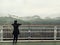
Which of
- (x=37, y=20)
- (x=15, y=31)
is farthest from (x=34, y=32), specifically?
(x=15, y=31)

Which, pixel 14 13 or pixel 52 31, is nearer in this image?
pixel 52 31

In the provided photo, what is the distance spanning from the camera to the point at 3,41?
10.2 metres

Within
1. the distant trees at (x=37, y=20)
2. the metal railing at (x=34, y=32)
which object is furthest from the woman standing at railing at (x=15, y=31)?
the distant trees at (x=37, y=20)

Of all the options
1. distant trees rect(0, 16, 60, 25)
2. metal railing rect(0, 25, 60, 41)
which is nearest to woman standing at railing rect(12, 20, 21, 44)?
metal railing rect(0, 25, 60, 41)

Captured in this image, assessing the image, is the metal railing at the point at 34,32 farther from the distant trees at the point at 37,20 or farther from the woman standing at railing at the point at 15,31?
the woman standing at railing at the point at 15,31

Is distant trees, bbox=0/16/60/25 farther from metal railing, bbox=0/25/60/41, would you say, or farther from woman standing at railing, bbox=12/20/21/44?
woman standing at railing, bbox=12/20/21/44

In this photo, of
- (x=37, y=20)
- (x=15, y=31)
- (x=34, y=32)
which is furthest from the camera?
(x=37, y=20)

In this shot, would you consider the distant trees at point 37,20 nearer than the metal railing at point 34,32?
No

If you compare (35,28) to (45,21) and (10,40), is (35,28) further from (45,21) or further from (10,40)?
(10,40)

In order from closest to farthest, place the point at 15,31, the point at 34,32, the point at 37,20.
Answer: the point at 15,31 < the point at 34,32 < the point at 37,20

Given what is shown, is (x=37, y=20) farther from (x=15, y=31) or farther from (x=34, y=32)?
(x=15, y=31)

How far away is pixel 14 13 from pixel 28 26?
1154mm

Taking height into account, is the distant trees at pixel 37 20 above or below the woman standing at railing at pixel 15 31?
above

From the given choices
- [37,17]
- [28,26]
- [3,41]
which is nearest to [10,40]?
[3,41]
